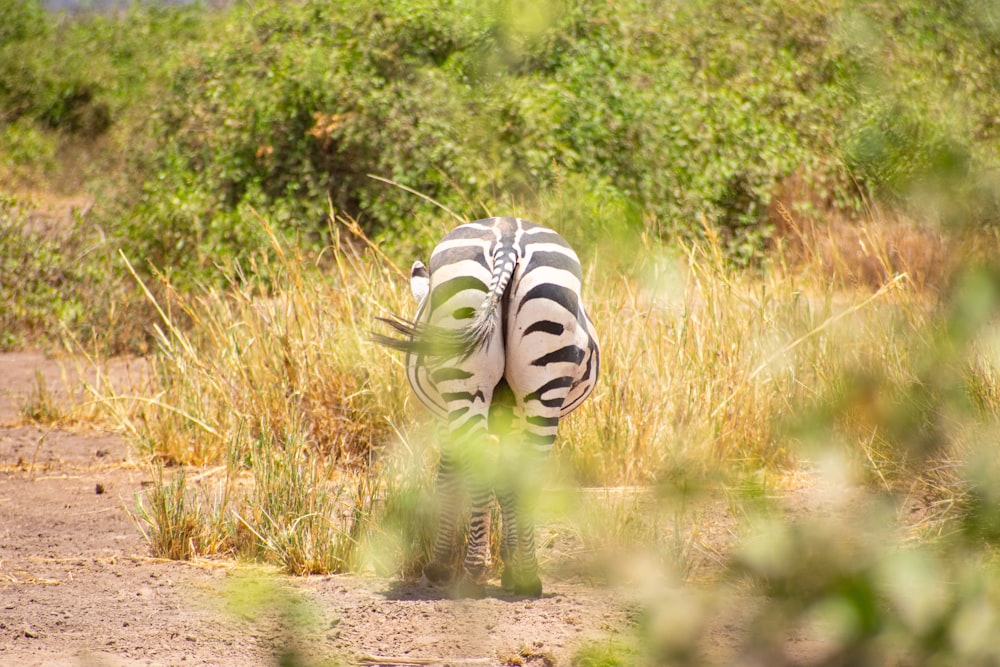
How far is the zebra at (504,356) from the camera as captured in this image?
13.3ft

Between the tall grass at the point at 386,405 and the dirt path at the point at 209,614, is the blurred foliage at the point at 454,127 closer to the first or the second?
the tall grass at the point at 386,405

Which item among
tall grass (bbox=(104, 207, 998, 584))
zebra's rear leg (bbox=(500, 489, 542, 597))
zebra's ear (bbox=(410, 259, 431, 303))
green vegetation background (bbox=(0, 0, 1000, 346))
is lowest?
zebra's rear leg (bbox=(500, 489, 542, 597))

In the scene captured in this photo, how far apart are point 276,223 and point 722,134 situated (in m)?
3.82

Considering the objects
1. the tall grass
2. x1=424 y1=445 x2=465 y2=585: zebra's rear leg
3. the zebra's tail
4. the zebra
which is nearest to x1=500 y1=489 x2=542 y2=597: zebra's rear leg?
the zebra

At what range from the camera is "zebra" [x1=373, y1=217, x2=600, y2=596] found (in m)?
4.05

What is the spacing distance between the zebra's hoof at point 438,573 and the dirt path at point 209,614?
3.2 inches

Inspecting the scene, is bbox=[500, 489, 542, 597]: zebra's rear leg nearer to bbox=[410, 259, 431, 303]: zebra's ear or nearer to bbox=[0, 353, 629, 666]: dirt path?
bbox=[0, 353, 629, 666]: dirt path

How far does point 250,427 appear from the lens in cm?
612

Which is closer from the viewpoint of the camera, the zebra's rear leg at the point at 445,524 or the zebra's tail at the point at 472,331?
the zebra's tail at the point at 472,331

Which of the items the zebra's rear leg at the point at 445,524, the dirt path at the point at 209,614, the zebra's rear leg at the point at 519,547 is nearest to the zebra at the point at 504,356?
the zebra's rear leg at the point at 519,547

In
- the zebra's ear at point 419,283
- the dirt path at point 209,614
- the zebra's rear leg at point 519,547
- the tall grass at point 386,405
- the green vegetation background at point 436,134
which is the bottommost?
the dirt path at point 209,614

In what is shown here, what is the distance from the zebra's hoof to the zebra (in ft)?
0.42

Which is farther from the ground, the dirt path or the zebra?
the zebra

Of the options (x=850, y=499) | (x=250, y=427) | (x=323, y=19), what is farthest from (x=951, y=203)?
(x=323, y=19)
